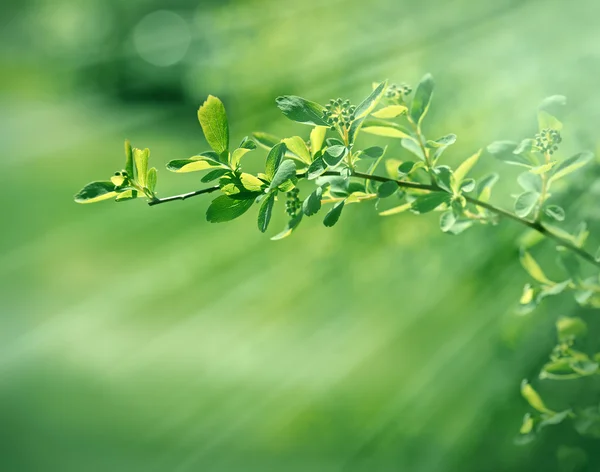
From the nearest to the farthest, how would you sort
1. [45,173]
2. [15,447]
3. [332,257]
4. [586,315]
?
[586,315], [332,257], [15,447], [45,173]

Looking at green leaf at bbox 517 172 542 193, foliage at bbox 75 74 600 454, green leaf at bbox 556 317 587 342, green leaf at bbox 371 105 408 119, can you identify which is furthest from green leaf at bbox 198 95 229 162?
green leaf at bbox 556 317 587 342

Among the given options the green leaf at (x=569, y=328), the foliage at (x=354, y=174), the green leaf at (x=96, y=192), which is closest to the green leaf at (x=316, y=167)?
the foliage at (x=354, y=174)

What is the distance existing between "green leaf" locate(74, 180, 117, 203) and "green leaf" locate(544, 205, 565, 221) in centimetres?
29

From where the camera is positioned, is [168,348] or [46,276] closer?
[168,348]

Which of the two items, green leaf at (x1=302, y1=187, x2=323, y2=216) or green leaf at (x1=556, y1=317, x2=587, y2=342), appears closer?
green leaf at (x1=302, y1=187, x2=323, y2=216)

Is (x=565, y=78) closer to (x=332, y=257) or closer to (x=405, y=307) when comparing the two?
(x=332, y=257)

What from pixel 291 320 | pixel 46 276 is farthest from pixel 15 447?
pixel 46 276

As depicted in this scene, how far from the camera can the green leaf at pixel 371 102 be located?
361mm

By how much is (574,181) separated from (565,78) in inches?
9.5

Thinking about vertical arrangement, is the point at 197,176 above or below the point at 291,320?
above

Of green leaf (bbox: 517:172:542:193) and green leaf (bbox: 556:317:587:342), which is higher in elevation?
green leaf (bbox: 517:172:542:193)

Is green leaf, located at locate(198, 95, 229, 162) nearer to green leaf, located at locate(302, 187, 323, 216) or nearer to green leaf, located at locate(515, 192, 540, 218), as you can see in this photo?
green leaf, located at locate(302, 187, 323, 216)

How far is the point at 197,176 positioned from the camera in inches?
148

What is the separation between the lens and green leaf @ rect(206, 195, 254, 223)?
37cm
